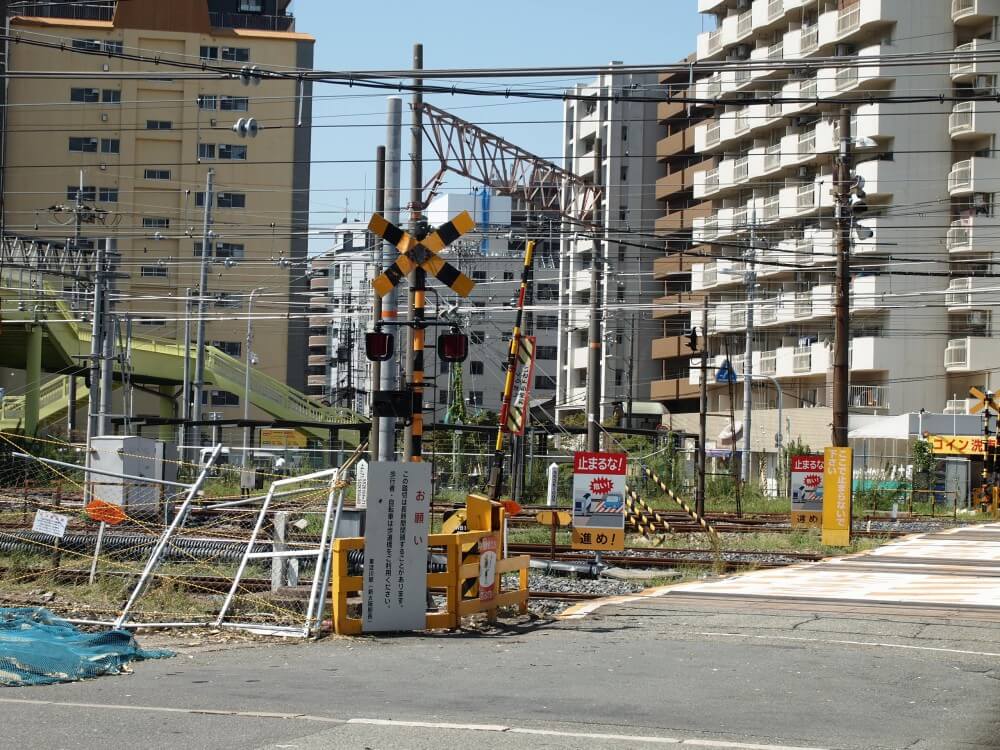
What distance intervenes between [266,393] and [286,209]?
63.9ft

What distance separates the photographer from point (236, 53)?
77562mm

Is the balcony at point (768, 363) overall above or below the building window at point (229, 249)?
below

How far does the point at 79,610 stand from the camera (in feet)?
45.5

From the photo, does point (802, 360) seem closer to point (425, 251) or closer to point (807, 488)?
point (807, 488)

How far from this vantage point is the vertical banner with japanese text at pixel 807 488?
28.4 metres

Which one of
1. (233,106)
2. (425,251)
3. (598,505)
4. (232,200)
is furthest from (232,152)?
(425,251)

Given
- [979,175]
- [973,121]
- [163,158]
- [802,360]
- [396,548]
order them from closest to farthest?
[396,548]
[979,175]
[973,121]
[802,360]
[163,158]

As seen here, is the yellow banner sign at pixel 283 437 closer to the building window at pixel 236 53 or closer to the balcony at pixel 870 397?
the balcony at pixel 870 397

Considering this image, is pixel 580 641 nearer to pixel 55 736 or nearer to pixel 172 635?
pixel 172 635

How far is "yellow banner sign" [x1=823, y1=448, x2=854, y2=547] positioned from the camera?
26062 mm

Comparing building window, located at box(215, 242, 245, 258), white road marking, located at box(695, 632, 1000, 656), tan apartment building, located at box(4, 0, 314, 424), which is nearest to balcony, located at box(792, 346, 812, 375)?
tan apartment building, located at box(4, 0, 314, 424)

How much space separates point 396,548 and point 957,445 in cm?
3407

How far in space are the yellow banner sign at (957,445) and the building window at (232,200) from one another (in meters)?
45.2

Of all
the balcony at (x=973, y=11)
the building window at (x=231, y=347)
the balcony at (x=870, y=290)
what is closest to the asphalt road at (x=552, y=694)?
the balcony at (x=870, y=290)
